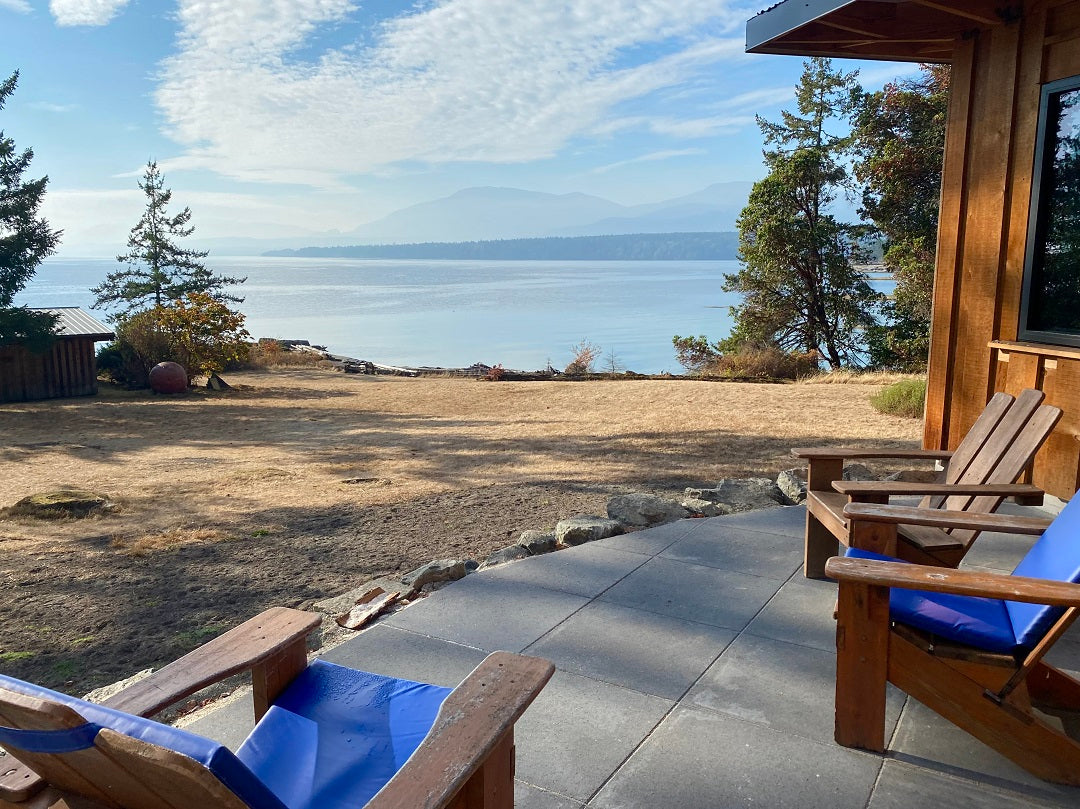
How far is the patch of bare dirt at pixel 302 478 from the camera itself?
4.41m

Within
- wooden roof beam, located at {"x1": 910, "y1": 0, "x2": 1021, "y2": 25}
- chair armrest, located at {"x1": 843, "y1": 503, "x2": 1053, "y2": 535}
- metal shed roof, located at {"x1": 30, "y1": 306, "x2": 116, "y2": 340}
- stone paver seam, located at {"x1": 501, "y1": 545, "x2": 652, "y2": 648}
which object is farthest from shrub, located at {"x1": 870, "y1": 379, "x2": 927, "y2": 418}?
metal shed roof, located at {"x1": 30, "y1": 306, "x2": 116, "y2": 340}

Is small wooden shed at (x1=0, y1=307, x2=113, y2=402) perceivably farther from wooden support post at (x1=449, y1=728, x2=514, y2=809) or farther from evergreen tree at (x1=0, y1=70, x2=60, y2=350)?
wooden support post at (x1=449, y1=728, x2=514, y2=809)

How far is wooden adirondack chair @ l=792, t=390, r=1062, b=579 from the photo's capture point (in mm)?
3135

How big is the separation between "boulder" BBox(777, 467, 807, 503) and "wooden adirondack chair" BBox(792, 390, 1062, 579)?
1.29 m

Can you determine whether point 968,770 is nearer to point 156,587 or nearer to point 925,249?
point 156,587

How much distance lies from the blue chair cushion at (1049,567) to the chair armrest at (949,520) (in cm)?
6

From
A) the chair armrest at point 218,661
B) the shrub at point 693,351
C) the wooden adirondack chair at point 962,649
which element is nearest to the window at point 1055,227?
the wooden adirondack chair at point 962,649

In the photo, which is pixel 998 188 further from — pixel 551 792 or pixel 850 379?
pixel 850 379

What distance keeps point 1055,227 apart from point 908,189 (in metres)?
14.6

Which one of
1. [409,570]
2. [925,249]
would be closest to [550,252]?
[925,249]

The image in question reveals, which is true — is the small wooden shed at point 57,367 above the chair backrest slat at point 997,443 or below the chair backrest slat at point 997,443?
below

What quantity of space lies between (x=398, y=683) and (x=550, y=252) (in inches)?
5942

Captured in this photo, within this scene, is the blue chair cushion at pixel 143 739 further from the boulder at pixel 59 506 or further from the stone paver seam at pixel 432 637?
the boulder at pixel 59 506

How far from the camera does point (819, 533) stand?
374 centimetres
